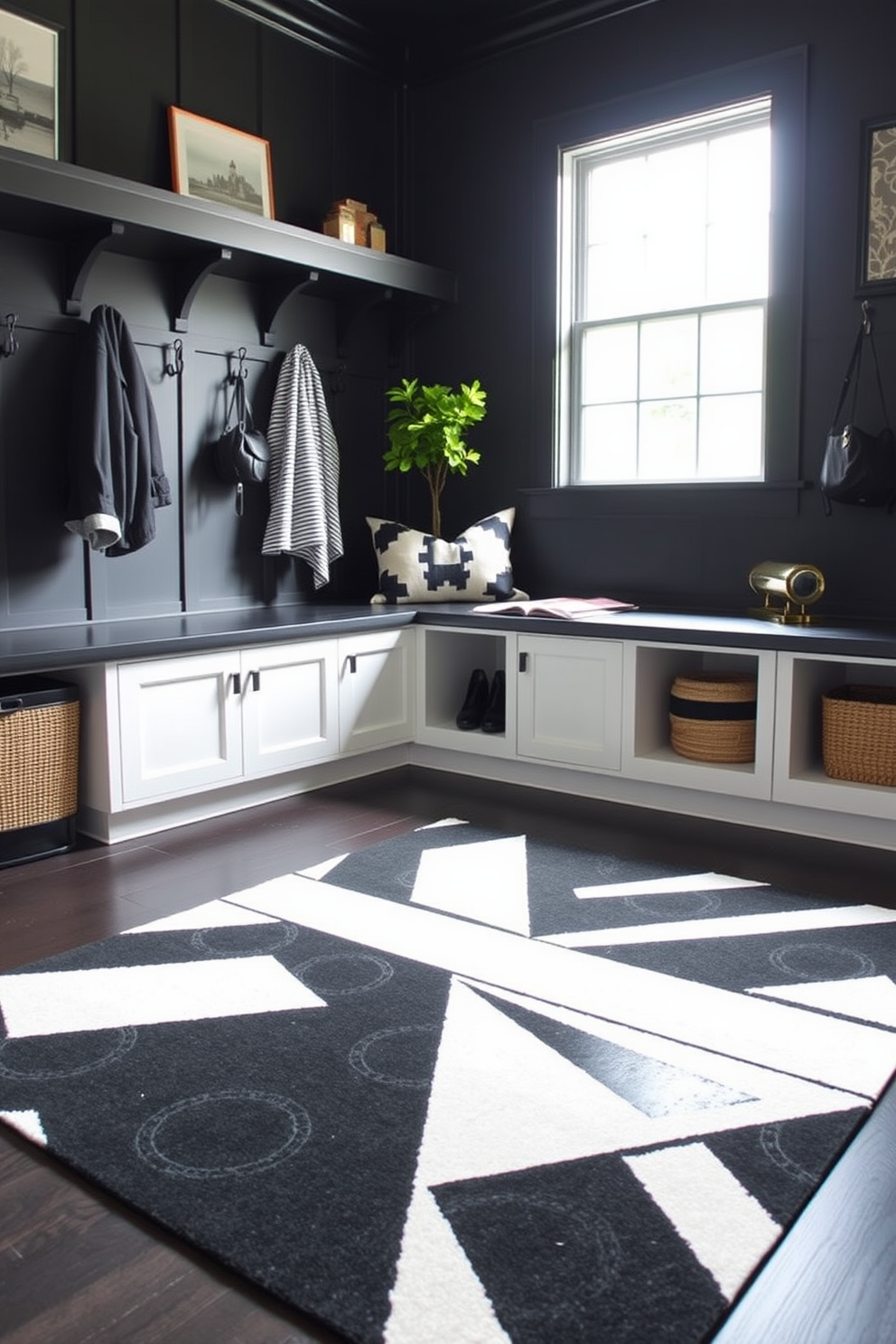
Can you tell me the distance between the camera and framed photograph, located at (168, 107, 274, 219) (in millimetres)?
3992

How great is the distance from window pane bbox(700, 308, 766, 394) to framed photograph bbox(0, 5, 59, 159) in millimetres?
2407

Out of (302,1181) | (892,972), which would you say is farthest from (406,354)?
(302,1181)

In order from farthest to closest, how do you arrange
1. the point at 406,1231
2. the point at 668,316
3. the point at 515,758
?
the point at 668,316, the point at 515,758, the point at 406,1231

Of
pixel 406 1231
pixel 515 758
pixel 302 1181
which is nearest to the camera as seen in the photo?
pixel 406 1231

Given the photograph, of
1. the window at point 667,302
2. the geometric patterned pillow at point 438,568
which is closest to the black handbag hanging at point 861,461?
the window at point 667,302

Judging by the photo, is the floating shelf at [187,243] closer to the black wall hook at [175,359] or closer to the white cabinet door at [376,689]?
the black wall hook at [175,359]

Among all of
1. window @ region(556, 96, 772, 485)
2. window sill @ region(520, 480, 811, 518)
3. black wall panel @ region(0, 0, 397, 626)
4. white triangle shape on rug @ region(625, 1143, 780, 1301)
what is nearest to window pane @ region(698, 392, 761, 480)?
window @ region(556, 96, 772, 485)

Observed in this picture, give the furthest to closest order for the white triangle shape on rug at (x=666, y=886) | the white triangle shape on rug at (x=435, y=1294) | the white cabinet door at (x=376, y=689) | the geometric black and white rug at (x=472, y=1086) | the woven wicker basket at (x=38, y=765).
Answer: the white cabinet door at (x=376, y=689) < the woven wicker basket at (x=38, y=765) < the white triangle shape on rug at (x=666, y=886) < the geometric black and white rug at (x=472, y=1086) < the white triangle shape on rug at (x=435, y=1294)

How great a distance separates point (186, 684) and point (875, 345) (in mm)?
2567

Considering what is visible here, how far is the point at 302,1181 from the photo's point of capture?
1.64 meters

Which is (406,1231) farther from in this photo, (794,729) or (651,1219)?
(794,729)

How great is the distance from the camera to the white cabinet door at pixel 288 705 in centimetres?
366

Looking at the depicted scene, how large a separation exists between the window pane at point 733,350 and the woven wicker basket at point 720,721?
1.26 metres

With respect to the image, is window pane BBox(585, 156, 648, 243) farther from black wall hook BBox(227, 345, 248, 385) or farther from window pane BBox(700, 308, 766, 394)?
black wall hook BBox(227, 345, 248, 385)
